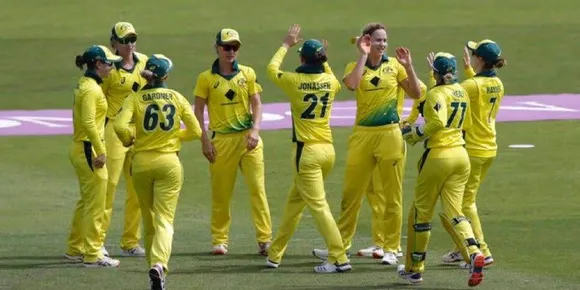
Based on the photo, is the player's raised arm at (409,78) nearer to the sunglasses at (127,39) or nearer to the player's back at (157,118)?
the player's back at (157,118)

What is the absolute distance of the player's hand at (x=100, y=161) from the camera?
12508mm

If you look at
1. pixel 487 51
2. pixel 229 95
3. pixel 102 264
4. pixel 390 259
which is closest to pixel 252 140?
pixel 229 95

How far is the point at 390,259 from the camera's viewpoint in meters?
12.9

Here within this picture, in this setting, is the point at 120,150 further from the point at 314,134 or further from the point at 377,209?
the point at 377,209

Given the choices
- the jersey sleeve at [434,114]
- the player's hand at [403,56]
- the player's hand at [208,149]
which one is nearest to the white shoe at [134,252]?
the player's hand at [208,149]

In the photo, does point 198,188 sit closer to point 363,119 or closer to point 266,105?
point 363,119

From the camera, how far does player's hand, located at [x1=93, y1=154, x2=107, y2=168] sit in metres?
12.5

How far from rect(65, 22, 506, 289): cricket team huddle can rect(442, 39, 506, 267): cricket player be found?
13mm

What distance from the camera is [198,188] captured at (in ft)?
57.2

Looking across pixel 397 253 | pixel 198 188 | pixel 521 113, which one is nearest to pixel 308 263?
pixel 397 253

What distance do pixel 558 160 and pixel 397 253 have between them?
6.38 meters

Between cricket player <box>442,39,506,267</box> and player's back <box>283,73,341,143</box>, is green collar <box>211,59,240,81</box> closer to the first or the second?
player's back <box>283,73,341,143</box>

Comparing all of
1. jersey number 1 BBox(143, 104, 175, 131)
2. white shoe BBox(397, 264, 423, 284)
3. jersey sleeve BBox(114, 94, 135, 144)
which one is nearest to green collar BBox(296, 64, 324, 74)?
jersey number 1 BBox(143, 104, 175, 131)

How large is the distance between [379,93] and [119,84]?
265 centimetres
